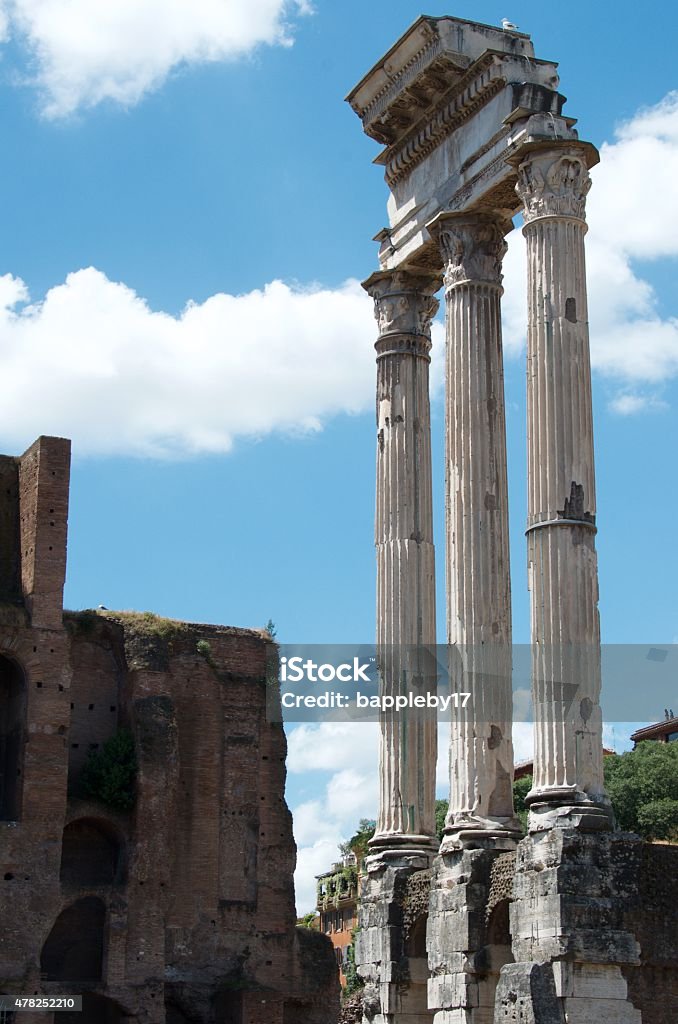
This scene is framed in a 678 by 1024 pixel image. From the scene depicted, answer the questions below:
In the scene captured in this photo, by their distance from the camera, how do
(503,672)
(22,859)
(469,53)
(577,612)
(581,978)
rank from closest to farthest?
(581,978)
(577,612)
(503,672)
(469,53)
(22,859)

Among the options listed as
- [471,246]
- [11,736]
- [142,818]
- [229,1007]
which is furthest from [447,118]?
[229,1007]

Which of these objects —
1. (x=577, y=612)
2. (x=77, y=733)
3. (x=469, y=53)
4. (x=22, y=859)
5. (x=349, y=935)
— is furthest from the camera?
(x=349, y=935)

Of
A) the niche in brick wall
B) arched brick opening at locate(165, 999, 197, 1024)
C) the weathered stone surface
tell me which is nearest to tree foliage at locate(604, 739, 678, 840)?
arched brick opening at locate(165, 999, 197, 1024)

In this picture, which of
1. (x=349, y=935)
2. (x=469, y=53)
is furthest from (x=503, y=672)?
(x=349, y=935)

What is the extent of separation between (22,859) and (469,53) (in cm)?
2343

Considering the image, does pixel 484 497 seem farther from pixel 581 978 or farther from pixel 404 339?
pixel 581 978

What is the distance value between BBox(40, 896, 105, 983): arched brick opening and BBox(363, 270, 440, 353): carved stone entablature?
21114mm

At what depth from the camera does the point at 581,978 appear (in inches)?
620

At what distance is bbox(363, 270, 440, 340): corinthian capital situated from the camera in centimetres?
2166

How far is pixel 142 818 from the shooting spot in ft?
127

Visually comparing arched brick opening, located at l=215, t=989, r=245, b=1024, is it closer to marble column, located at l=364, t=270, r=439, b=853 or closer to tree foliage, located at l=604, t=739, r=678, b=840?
tree foliage, located at l=604, t=739, r=678, b=840

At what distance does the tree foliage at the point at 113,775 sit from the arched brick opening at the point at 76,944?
95.9 inches

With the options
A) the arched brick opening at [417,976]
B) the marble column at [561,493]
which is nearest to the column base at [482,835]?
the marble column at [561,493]

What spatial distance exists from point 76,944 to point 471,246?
24270 millimetres
